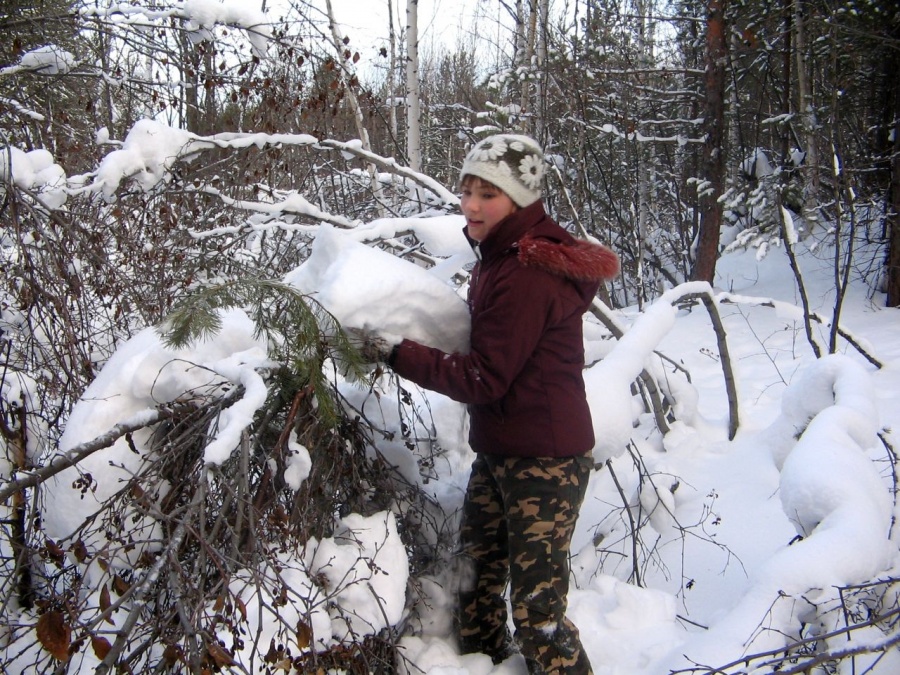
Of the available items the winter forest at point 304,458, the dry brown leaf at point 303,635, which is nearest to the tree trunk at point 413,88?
the winter forest at point 304,458

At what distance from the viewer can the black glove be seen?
201 centimetres

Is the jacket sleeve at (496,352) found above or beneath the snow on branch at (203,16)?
beneath

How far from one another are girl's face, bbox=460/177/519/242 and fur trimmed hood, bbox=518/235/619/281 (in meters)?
0.14

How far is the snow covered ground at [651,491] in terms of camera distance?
6.19 feet

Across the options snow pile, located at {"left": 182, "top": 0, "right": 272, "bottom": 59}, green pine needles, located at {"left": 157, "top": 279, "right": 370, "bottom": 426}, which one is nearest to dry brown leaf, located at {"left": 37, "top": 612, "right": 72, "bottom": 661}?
green pine needles, located at {"left": 157, "top": 279, "right": 370, "bottom": 426}

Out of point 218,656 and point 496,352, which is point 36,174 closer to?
point 496,352

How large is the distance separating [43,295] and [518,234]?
5.94 ft

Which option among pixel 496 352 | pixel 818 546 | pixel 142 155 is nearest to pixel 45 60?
pixel 142 155

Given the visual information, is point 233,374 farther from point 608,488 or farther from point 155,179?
point 608,488

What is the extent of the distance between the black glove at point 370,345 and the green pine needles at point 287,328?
34mm

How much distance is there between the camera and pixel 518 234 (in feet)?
6.93

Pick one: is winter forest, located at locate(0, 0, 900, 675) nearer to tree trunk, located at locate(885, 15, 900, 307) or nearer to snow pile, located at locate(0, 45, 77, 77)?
snow pile, located at locate(0, 45, 77, 77)

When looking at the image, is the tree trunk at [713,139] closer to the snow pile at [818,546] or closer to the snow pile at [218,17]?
the snow pile at [218,17]

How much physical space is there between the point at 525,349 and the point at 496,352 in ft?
0.30
